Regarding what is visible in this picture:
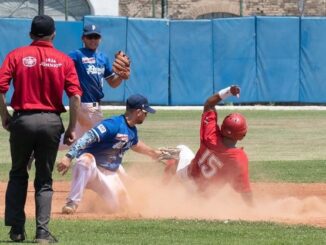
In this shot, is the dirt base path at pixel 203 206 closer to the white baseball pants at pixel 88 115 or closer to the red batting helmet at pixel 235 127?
the red batting helmet at pixel 235 127

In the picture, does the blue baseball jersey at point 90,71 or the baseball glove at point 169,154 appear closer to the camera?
the baseball glove at point 169,154

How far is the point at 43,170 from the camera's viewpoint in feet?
27.2

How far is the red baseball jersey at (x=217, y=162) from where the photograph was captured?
10.8 metres

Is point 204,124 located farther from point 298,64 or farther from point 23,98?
point 298,64

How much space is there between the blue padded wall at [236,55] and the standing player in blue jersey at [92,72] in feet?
62.3

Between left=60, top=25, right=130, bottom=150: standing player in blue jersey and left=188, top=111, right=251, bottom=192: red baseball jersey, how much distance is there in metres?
1.84

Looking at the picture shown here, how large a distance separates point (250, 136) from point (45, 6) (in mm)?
16321

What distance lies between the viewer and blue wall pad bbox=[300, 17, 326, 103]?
3161 centimetres

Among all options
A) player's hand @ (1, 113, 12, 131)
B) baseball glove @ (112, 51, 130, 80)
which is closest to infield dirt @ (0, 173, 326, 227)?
baseball glove @ (112, 51, 130, 80)

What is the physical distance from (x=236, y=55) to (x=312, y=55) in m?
2.38

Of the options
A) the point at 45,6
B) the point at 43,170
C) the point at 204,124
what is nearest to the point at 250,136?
the point at 204,124

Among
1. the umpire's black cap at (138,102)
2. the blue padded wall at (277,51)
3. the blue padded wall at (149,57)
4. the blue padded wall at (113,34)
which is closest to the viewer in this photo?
the umpire's black cap at (138,102)

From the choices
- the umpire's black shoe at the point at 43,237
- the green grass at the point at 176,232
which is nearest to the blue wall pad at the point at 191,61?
the green grass at the point at 176,232

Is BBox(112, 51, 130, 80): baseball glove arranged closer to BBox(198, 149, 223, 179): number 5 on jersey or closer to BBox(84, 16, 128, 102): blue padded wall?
BBox(198, 149, 223, 179): number 5 on jersey
